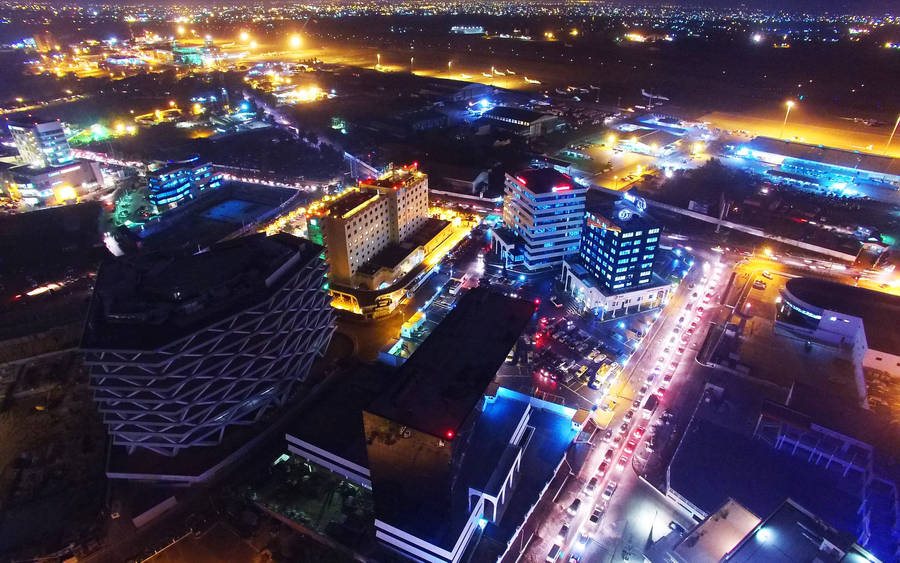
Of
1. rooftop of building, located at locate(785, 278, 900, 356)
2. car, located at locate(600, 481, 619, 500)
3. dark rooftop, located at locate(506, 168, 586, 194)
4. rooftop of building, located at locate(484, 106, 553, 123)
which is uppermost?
dark rooftop, located at locate(506, 168, 586, 194)

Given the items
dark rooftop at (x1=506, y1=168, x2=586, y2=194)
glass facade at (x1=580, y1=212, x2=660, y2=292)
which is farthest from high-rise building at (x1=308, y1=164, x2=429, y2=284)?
glass facade at (x1=580, y1=212, x2=660, y2=292)

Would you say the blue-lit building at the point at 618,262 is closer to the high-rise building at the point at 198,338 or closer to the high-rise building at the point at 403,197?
the high-rise building at the point at 403,197

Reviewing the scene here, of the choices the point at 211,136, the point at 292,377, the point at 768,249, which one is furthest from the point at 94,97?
the point at 768,249

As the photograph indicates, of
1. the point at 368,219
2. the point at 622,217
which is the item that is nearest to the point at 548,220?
the point at 622,217

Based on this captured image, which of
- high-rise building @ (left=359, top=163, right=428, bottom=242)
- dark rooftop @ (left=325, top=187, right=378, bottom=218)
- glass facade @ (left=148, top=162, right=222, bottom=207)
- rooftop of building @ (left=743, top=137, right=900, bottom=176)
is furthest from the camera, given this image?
rooftop of building @ (left=743, top=137, right=900, bottom=176)

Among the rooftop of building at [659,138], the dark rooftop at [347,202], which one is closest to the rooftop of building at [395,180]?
the dark rooftop at [347,202]

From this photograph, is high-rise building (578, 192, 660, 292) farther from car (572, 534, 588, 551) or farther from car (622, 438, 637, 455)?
car (572, 534, 588, 551)

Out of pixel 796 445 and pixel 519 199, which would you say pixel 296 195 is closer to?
pixel 519 199
